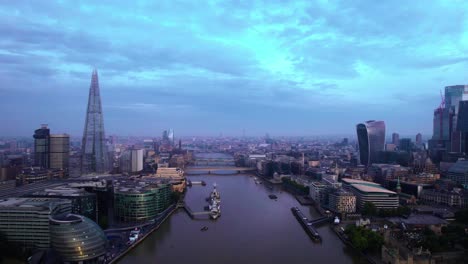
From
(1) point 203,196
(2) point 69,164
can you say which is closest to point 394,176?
(1) point 203,196

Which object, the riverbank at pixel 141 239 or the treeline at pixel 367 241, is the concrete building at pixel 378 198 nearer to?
the treeline at pixel 367 241

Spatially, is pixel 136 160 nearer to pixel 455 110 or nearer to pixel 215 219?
pixel 215 219

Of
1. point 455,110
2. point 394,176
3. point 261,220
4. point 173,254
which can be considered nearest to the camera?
point 173,254

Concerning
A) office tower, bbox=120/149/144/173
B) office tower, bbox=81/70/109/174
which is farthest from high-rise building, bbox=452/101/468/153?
office tower, bbox=81/70/109/174

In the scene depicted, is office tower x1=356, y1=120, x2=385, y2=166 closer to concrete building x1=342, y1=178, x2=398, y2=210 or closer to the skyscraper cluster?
the skyscraper cluster

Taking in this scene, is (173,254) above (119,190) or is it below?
below
